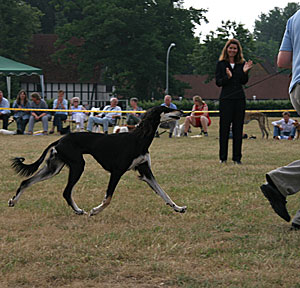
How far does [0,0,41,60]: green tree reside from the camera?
5441 centimetres

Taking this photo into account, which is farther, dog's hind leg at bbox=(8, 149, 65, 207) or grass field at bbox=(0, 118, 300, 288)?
dog's hind leg at bbox=(8, 149, 65, 207)

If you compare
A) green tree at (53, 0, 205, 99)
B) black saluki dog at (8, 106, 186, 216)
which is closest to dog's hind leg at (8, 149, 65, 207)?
black saluki dog at (8, 106, 186, 216)

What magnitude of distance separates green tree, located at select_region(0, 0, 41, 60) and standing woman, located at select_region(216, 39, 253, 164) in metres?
46.7

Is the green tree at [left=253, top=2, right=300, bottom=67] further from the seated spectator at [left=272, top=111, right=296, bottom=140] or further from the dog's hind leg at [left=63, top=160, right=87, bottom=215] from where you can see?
the dog's hind leg at [left=63, top=160, right=87, bottom=215]

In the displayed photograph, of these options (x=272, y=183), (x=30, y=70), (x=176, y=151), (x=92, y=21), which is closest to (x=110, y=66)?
(x=92, y=21)

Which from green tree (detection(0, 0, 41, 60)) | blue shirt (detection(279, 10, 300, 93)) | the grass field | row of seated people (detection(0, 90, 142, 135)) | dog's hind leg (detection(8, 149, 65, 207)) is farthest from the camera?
green tree (detection(0, 0, 41, 60))

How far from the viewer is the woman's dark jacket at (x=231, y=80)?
9609 mm

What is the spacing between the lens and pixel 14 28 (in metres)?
55.6

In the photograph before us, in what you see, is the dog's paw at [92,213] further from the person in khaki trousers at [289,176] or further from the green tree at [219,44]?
the green tree at [219,44]

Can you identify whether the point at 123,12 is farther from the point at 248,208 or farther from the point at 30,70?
the point at 248,208

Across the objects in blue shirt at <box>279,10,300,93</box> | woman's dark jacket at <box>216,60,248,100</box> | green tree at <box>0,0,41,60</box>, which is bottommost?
woman's dark jacket at <box>216,60,248,100</box>

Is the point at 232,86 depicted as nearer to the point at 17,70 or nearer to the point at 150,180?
the point at 150,180

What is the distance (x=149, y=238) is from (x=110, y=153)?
1.23 metres

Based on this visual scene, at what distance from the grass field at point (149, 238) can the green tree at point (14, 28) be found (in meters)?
48.9
